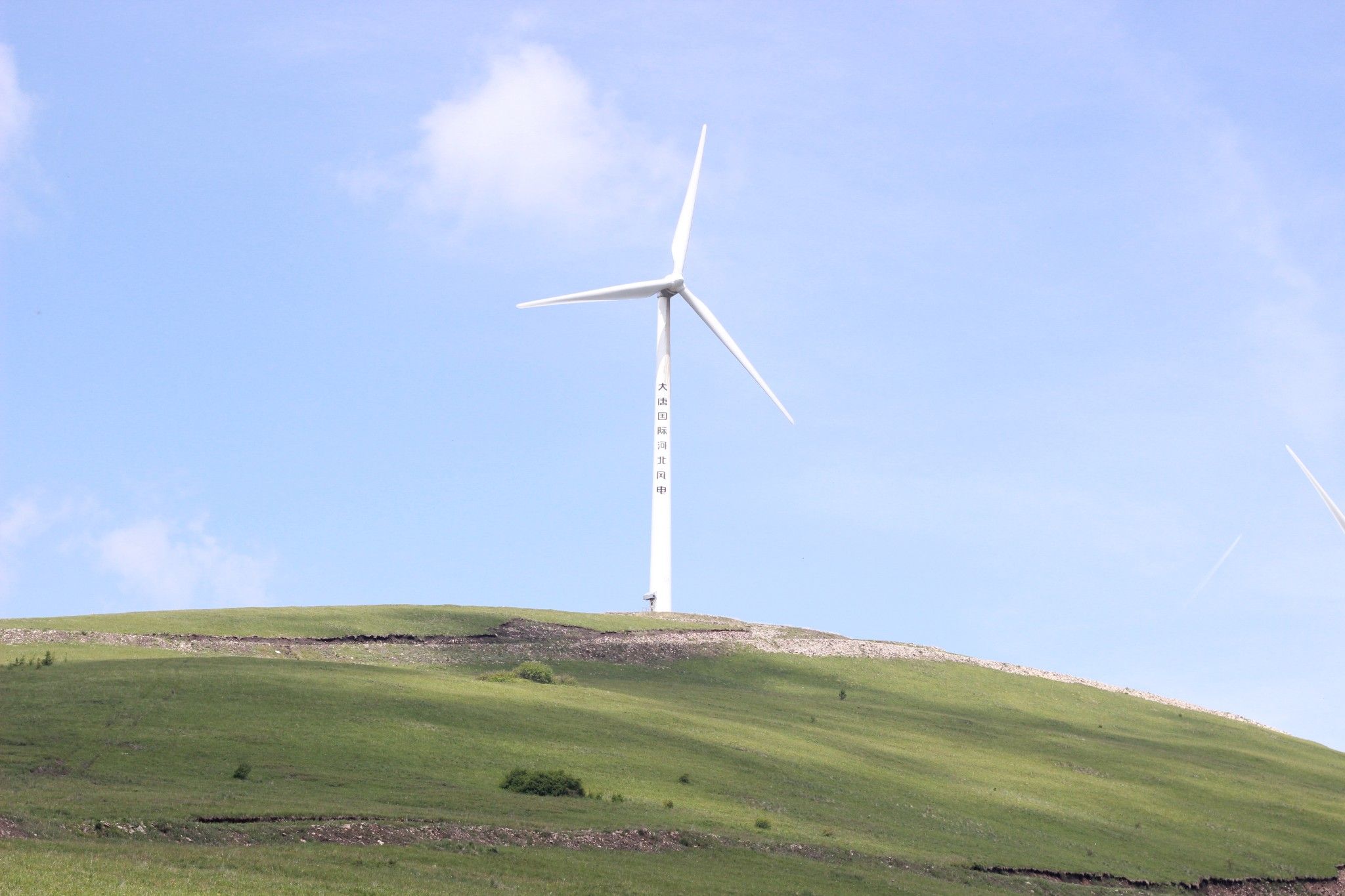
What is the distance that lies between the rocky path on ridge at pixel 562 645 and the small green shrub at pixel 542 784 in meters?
29.7

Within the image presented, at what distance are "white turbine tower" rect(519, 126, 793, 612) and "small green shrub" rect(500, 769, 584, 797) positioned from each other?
54014mm

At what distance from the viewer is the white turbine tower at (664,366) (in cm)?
10412

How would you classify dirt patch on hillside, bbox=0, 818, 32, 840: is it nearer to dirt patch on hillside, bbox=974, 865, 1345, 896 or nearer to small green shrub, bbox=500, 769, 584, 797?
small green shrub, bbox=500, 769, 584, 797

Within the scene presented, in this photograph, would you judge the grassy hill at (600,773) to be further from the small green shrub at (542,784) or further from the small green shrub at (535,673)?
the small green shrub at (535,673)

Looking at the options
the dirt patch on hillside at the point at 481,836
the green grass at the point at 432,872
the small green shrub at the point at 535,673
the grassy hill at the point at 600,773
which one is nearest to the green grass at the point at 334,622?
the grassy hill at the point at 600,773

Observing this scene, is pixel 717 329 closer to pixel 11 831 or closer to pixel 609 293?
pixel 609 293

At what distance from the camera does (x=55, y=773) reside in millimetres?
44000

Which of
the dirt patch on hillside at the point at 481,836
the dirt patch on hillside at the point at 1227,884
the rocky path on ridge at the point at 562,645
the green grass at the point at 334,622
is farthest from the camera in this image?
the green grass at the point at 334,622

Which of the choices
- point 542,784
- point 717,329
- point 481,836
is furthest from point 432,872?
point 717,329

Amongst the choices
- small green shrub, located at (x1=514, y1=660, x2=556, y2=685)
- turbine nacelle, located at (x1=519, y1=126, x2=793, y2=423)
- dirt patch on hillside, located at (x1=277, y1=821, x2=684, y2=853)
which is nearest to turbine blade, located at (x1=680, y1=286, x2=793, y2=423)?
turbine nacelle, located at (x1=519, y1=126, x2=793, y2=423)

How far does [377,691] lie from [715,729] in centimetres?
1627

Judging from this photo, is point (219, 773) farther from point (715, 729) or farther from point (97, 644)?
point (97, 644)

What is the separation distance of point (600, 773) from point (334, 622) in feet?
126

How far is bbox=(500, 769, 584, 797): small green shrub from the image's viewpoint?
1921 inches
